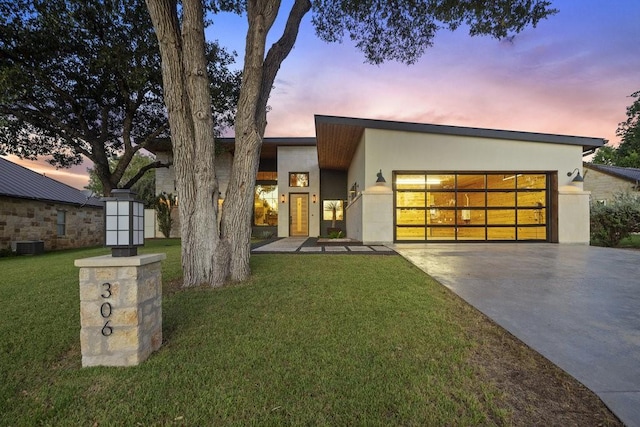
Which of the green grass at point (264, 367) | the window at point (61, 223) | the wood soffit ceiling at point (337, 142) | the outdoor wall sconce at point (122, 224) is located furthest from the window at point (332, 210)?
the outdoor wall sconce at point (122, 224)

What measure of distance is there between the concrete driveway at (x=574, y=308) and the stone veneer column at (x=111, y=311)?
113 inches

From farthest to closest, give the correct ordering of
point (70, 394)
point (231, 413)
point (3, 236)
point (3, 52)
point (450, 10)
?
point (3, 236), point (3, 52), point (450, 10), point (70, 394), point (231, 413)

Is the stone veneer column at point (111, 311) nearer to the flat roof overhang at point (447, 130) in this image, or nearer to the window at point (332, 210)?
the flat roof overhang at point (447, 130)

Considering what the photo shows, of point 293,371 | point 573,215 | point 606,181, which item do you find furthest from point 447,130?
point 606,181

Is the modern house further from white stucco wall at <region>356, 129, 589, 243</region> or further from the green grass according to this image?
the green grass

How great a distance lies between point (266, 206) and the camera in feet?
54.2

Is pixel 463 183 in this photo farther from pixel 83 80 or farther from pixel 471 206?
pixel 83 80

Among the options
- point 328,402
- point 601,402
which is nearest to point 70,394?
point 328,402

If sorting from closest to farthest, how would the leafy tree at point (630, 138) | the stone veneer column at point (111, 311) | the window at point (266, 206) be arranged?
the stone veneer column at point (111, 311)
the window at point (266, 206)
the leafy tree at point (630, 138)

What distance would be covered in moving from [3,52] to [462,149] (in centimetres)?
1405

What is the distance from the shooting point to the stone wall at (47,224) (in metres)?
9.20

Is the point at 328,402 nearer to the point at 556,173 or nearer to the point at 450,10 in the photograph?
the point at 450,10

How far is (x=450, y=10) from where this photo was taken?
6.42 m

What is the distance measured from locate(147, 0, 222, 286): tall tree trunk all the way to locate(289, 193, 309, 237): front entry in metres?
11.9
